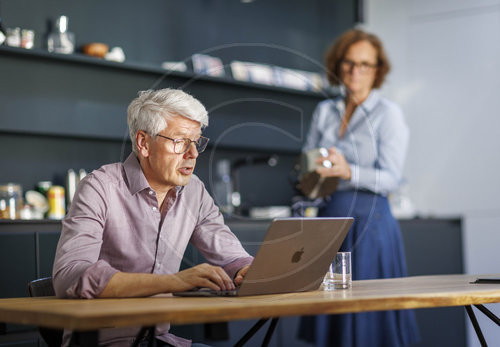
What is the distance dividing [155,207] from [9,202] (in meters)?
1.59

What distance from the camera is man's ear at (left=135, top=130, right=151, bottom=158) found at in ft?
5.83

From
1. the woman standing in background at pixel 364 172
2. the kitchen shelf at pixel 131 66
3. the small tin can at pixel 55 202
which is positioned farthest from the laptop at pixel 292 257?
the kitchen shelf at pixel 131 66

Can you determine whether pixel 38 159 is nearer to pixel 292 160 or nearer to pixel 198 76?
pixel 198 76

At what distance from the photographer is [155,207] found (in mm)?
1799

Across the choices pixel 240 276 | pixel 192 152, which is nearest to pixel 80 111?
pixel 192 152

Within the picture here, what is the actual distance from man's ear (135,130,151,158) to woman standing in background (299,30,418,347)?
1030mm

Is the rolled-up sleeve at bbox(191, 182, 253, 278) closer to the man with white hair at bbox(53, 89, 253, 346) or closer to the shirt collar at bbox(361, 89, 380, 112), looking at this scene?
the man with white hair at bbox(53, 89, 253, 346)

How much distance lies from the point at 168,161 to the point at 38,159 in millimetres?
1978

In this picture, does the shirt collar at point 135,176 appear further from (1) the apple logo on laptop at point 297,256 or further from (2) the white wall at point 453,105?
(2) the white wall at point 453,105

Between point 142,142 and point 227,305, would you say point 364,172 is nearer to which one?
point 142,142

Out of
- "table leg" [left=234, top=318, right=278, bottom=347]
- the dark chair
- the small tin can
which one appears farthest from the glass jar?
"table leg" [left=234, top=318, right=278, bottom=347]

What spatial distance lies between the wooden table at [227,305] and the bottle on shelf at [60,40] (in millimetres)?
2195

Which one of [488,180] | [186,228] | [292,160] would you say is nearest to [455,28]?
[488,180]

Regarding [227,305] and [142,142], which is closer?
[227,305]
